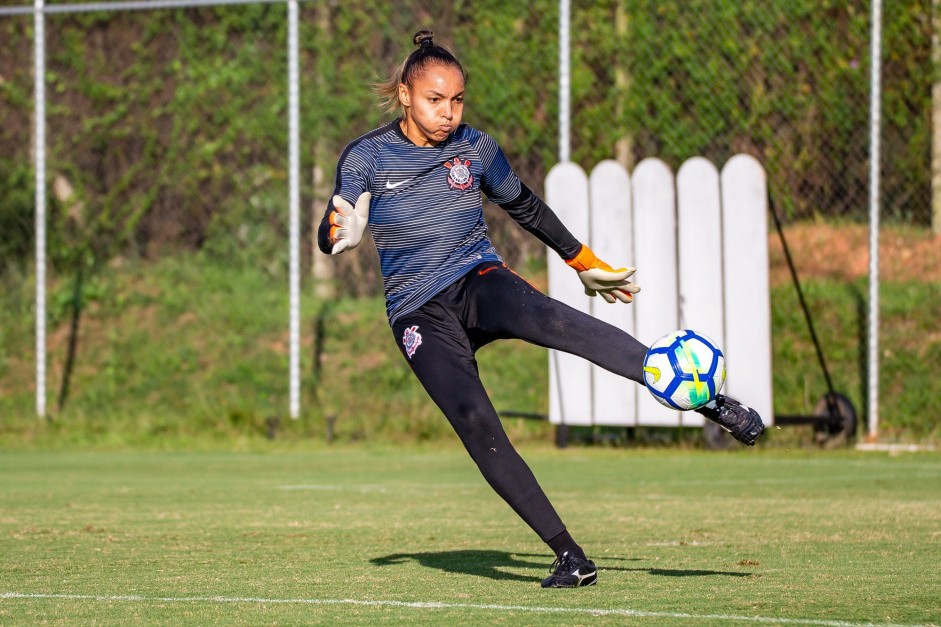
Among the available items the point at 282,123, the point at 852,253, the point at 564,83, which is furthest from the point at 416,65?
the point at 282,123

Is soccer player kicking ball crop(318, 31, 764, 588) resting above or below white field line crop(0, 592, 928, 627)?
above

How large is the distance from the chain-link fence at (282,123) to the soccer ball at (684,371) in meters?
8.97

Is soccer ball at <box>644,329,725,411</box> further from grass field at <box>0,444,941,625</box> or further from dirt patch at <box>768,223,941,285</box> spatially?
dirt patch at <box>768,223,941,285</box>

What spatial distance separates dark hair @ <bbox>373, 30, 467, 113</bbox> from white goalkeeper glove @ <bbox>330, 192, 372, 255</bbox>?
66 cm

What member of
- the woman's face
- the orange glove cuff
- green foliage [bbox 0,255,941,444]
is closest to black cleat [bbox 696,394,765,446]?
the orange glove cuff

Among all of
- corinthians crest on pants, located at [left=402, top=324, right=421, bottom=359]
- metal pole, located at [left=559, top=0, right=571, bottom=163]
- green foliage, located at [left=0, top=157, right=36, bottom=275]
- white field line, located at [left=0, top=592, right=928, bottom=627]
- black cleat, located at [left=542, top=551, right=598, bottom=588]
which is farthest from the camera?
green foliage, located at [left=0, top=157, right=36, bottom=275]

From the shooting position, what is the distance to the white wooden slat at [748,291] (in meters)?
12.4

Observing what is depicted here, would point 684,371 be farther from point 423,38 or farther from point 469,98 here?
point 469,98

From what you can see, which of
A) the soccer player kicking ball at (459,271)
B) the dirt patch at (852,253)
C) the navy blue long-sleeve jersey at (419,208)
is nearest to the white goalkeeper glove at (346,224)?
the soccer player kicking ball at (459,271)

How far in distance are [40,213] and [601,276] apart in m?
9.91

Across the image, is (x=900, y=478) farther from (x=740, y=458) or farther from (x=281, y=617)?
(x=281, y=617)

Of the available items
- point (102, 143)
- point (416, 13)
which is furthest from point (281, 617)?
point (102, 143)

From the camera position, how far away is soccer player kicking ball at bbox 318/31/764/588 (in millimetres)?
5445

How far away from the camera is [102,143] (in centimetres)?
1692
